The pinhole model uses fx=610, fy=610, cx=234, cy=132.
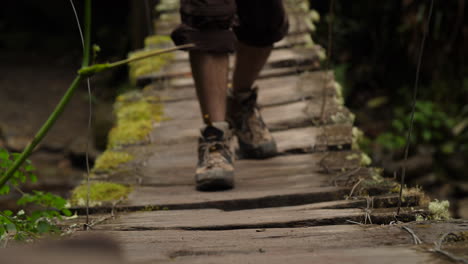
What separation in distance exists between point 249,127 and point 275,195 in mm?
781

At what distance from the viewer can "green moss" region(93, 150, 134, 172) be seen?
275 centimetres

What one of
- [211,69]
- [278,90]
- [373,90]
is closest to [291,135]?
[278,90]

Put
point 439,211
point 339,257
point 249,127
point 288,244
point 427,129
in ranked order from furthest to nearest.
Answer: point 427,129
point 249,127
point 439,211
point 288,244
point 339,257

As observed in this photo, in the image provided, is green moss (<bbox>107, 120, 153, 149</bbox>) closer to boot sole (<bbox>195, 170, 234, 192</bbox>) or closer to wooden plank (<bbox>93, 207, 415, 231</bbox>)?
boot sole (<bbox>195, 170, 234, 192</bbox>)

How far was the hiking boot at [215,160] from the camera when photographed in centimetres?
239

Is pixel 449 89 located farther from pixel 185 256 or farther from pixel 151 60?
pixel 185 256

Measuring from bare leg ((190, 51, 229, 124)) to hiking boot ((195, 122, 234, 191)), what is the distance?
0.23 ft

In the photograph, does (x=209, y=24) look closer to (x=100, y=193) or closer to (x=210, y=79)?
(x=210, y=79)

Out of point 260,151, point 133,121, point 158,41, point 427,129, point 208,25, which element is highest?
point 158,41

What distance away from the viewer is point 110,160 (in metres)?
2.84

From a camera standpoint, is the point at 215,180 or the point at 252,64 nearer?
the point at 215,180

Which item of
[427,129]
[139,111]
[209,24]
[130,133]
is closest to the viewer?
[209,24]

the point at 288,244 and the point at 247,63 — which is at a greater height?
the point at 247,63

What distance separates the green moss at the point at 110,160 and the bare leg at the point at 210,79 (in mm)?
584
